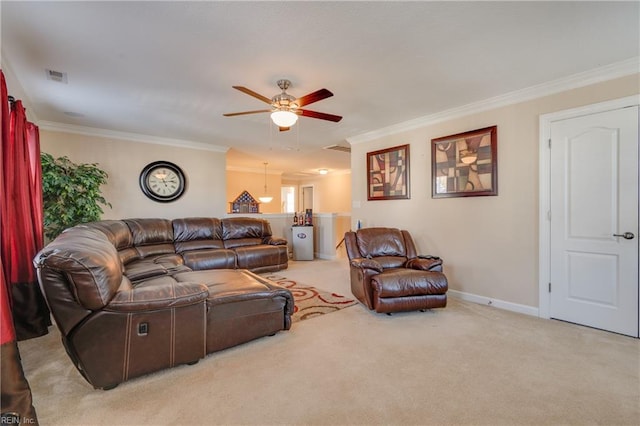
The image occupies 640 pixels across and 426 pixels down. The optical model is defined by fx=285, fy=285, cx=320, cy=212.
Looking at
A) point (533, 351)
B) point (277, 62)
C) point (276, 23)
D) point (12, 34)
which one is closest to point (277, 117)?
point (277, 62)

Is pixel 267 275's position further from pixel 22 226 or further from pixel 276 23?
pixel 276 23

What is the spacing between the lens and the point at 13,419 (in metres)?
1.36

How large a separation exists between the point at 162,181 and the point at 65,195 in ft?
5.69

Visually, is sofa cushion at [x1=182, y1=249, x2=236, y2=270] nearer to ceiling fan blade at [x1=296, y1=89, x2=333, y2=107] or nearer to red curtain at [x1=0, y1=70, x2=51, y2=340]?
red curtain at [x1=0, y1=70, x2=51, y2=340]

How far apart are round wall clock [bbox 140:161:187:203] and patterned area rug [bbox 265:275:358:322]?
9.89 feet

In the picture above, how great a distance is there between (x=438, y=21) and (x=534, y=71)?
144 cm

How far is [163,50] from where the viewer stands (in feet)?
7.73

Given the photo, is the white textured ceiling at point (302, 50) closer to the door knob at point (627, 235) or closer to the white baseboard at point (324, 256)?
the door knob at point (627, 235)

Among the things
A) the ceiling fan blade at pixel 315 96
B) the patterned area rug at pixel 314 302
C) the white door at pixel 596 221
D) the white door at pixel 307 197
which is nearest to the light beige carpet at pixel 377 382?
the white door at pixel 596 221

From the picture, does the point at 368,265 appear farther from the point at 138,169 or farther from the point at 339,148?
the point at 138,169

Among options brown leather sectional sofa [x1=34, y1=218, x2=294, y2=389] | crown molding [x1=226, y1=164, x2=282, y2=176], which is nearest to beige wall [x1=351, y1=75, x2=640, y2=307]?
brown leather sectional sofa [x1=34, y1=218, x2=294, y2=389]

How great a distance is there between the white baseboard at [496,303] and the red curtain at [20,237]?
455cm

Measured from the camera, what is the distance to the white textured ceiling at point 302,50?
6.25 feet

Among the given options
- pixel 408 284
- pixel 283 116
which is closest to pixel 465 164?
pixel 408 284
